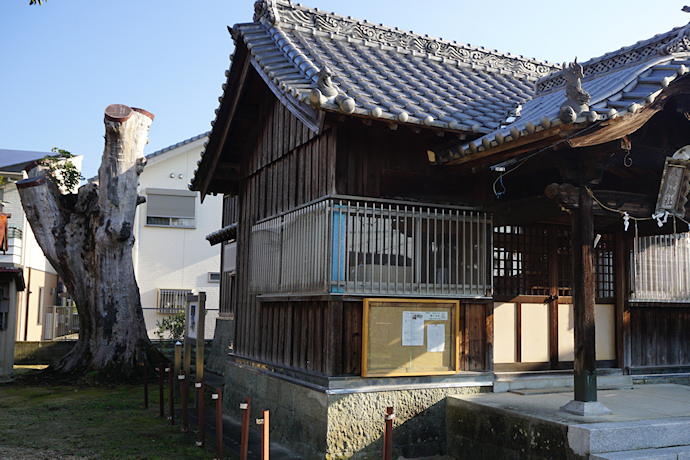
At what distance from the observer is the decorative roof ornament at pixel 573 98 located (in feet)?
20.5

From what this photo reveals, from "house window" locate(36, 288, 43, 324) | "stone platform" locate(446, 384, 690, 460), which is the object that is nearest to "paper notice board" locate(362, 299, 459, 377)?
"stone platform" locate(446, 384, 690, 460)

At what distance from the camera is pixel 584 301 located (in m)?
7.14

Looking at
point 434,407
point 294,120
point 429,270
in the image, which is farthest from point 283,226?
point 434,407

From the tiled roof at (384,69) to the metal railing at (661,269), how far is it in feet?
10.2

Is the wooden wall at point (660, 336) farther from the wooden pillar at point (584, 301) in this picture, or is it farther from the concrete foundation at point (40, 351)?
the concrete foundation at point (40, 351)

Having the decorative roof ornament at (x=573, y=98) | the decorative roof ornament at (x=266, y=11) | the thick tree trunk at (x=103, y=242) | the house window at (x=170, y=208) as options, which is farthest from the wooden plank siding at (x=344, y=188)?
the house window at (x=170, y=208)

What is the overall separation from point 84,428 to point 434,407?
6.02 meters

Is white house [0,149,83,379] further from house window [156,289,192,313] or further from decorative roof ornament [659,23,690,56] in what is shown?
decorative roof ornament [659,23,690,56]

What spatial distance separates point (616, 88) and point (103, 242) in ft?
45.3

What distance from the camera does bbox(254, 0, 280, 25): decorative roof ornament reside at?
34.2 ft

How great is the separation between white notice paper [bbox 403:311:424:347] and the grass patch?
10.0ft

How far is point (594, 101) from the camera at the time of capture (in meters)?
6.78

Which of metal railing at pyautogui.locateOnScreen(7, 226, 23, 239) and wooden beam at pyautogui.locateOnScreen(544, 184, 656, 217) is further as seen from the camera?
metal railing at pyautogui.locateOnScreen(7, 226, 23, 239)

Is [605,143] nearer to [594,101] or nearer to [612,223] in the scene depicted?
[594,101]
